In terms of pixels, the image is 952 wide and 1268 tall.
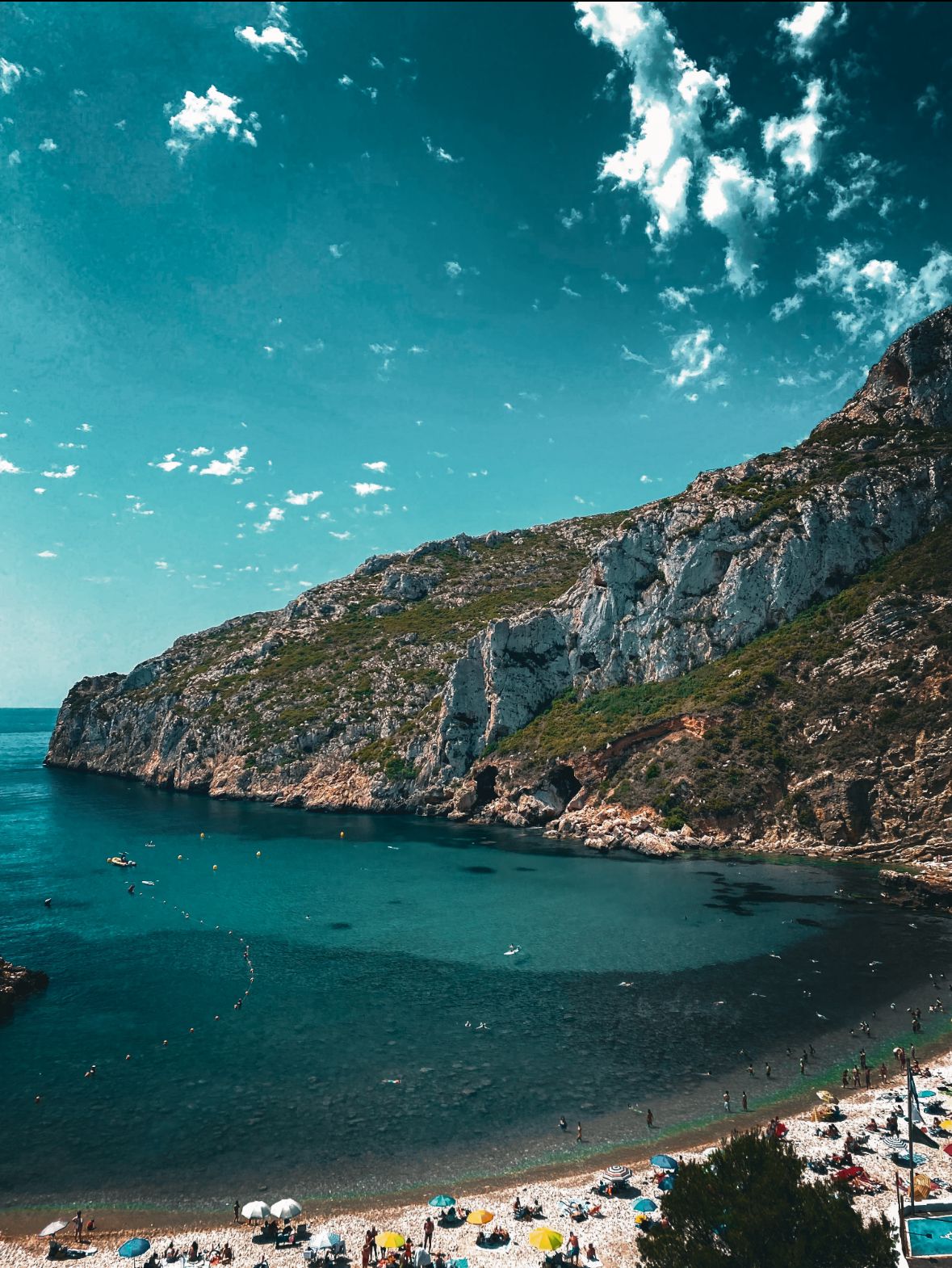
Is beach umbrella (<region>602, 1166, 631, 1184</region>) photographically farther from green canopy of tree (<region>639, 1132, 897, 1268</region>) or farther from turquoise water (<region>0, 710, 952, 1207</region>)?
green canopy of tree (<region>639, 1132, 897, 1268</region>)

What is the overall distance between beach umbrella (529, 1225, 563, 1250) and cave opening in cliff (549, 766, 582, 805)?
8945 cm

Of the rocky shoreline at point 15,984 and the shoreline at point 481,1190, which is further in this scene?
the rocky shoreline at point 15,984

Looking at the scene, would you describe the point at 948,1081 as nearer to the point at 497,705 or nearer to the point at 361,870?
the point at 361,870

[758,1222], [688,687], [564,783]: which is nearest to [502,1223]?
[758,1222]

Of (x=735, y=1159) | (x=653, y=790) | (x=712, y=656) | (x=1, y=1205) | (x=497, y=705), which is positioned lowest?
(x=1, y=1205)

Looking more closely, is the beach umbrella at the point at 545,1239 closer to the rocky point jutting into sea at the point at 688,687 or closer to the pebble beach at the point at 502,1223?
the pebble beach at the point at 502,1223

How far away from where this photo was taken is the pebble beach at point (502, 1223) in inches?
1023

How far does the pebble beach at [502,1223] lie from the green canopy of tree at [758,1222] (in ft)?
11.5

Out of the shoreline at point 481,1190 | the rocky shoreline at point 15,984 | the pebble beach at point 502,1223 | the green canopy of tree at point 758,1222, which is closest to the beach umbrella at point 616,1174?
the pebble beach at point 502,1223

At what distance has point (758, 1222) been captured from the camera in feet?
67.8

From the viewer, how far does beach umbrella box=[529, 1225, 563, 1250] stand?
25.0m

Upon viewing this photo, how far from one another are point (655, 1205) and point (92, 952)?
51.7m

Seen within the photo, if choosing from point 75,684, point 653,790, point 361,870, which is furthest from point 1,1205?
point 75,684

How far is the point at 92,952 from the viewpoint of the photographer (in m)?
59.2
